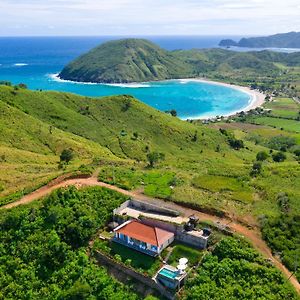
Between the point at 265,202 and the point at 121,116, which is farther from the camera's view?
the point at 121,116

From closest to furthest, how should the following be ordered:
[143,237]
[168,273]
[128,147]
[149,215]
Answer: [168,273] < [143,237] < [149,215] < [128,147]

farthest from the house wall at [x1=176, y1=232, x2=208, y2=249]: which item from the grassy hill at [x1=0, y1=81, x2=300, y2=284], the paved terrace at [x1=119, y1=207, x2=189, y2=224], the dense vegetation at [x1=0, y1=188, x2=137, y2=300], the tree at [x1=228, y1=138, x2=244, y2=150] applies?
the tree at [x1=228, y1=138, x2=244, y2=150]

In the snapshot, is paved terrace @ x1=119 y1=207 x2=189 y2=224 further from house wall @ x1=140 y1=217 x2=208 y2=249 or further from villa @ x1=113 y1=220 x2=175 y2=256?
villa @ x1=113 y1=220 x2=175 y2=256

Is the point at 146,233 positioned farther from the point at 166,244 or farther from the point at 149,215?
the point at 149,215

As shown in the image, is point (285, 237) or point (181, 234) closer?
point (285, 237)

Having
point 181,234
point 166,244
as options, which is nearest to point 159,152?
point 181,234

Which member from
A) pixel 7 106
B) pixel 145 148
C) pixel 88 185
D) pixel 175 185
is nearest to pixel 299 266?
pixel 175 185

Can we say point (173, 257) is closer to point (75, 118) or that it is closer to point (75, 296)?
point (75, 296)
